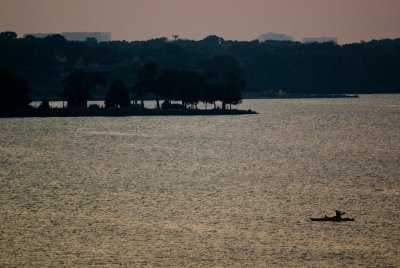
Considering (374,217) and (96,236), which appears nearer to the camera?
(96,236)

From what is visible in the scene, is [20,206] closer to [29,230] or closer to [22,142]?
[29,230]

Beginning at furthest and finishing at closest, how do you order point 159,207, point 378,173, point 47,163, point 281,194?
point 47,163, point 378,173, point 281,194, point 159,207

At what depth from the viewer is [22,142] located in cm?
19600

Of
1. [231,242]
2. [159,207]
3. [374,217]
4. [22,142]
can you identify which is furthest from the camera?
[22,142]

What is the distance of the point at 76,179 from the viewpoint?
125750 millimetres

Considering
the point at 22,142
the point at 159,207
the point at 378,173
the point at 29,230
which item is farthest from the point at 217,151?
the point at 29,230

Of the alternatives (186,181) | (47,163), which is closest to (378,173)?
(186,181)

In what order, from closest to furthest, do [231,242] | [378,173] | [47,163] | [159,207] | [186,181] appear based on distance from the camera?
[231,242] → [159,207] → [186,181] → [378,173] → [47,163]

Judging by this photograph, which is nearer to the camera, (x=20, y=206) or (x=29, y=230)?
(x=29, y=230)

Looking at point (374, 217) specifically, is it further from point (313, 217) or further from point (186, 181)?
point (186, 181)

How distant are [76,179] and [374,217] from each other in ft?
156

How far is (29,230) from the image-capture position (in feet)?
274

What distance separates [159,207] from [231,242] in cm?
2024

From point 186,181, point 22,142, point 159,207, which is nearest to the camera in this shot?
point 159,207
